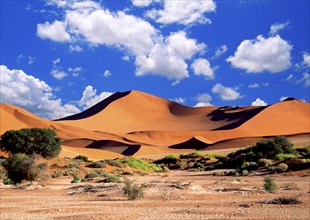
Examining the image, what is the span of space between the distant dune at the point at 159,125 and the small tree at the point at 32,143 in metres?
20.7

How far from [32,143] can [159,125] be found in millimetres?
95835

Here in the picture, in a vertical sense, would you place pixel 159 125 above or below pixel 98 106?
below

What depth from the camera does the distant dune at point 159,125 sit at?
8794cm

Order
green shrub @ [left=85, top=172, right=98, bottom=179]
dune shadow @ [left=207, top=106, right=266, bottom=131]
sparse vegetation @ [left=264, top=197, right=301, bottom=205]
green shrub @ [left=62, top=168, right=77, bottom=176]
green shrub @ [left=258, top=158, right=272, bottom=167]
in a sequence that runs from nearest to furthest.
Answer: sparse vegetation @ [left=264, top=197, right=301, bottom=205], green shrub @ [left=85, top=172, right=98, bottom=179], green shrub @ [left=62, top=168, right=77, bottom=176], green shrub @ [left=258, top=158, right=272, bottom=167], dune shadow @ [left=207, top=106, right=266, bottom=131]

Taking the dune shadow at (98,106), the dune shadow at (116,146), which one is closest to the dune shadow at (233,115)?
the dune shadow at (98,106)

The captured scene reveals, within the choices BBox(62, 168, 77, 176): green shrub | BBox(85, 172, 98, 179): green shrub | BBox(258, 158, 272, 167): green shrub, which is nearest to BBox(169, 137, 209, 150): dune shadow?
BBox(258, 158, 272, 167): green shrub

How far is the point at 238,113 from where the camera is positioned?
447ft

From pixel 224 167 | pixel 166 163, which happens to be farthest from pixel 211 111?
pixel 224 167

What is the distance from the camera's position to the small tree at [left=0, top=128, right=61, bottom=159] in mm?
45219

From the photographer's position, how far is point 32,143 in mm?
45562

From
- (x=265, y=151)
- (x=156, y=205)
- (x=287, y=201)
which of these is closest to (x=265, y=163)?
(x=265, y=151)

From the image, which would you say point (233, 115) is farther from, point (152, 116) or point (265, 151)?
point (265, 151)

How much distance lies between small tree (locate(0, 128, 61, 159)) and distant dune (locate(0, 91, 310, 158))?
20.7 meters

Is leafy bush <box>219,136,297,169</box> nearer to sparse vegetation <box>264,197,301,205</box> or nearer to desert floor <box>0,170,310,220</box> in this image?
desert floor <box>0,170,310,220</box>
